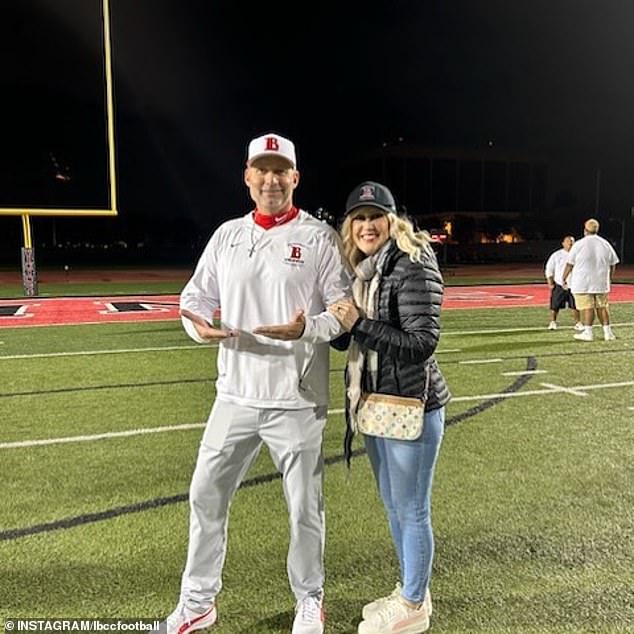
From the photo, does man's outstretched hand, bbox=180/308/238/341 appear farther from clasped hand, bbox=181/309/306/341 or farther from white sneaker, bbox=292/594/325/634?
white sneaker, bbox=292/594/325/634

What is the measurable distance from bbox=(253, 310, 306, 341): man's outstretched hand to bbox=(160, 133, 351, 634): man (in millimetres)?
88

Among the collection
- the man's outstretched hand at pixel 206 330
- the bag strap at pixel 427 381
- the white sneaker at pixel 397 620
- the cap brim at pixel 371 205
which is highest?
the cap brim at pixel 371 205

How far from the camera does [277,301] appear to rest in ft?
8.01

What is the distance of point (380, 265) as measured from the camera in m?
2.42

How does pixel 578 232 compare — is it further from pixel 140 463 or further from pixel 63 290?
pixel 140 463

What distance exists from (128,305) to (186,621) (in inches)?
543

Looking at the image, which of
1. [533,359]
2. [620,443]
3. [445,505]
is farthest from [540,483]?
[533,359]

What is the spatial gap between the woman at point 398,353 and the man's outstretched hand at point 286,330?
16 centimetres

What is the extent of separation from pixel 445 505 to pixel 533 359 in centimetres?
507

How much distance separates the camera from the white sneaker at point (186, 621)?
99.5 inches

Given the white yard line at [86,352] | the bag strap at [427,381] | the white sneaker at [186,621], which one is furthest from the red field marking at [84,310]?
the bag strap at [427,381]

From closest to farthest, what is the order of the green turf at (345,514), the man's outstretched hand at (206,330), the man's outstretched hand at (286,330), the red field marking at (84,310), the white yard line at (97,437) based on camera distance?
1. the man's outstretched hand at (286,330)
2. the man's outstretched hand at (206,330)
3. the green turf at (345,514)
4. the white yard line at (97,437)
5. the red field marking at (84,310)

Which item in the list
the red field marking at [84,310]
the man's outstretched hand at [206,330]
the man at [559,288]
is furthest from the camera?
the red field marking at [84,310]

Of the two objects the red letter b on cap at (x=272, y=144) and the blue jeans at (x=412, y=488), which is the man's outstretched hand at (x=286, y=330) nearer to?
the blue jeans at (x=412, y=488)
